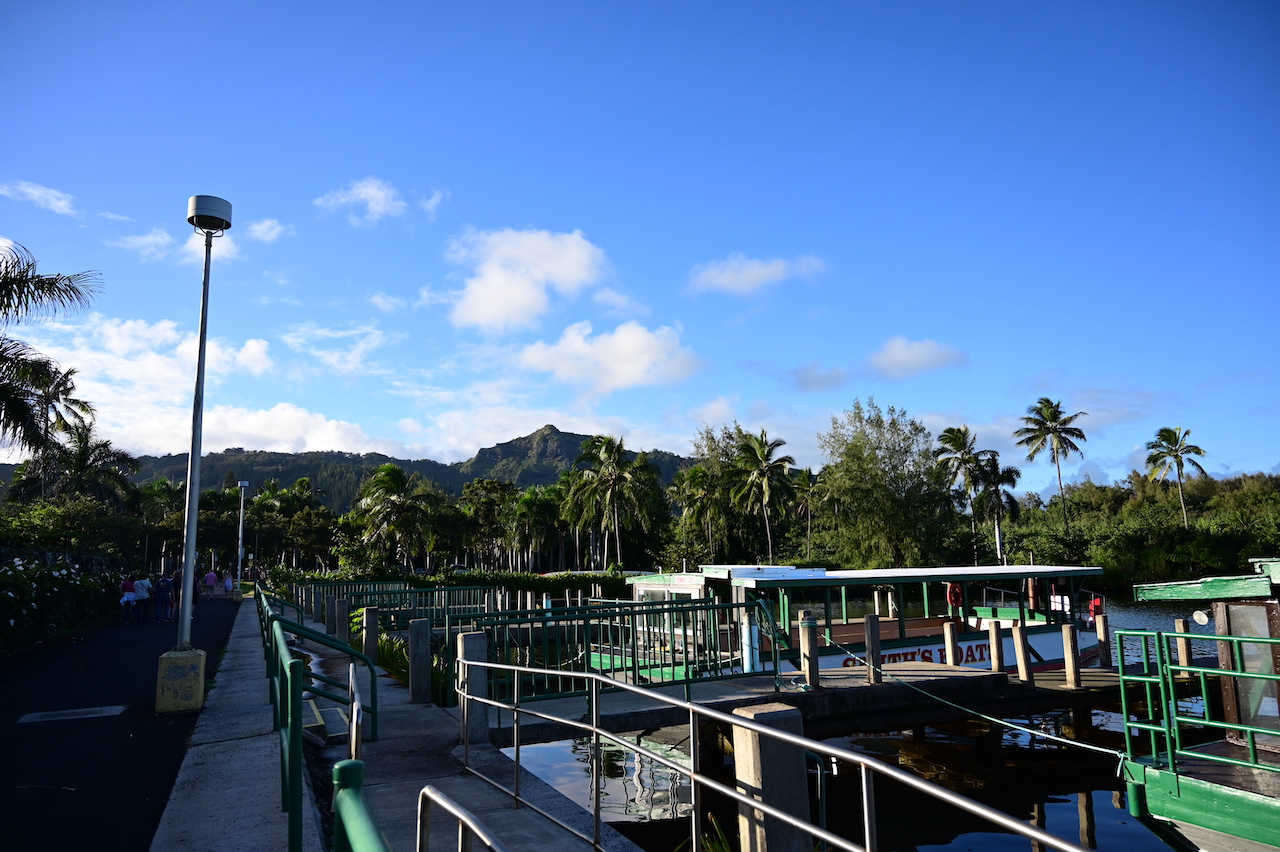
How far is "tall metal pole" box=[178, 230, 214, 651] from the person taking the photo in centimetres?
1037

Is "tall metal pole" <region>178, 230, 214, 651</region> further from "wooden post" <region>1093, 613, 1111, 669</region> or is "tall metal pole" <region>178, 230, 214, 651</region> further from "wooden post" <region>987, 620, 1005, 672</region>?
"wooden post" <region>1093, 613, 1111, 669</region>

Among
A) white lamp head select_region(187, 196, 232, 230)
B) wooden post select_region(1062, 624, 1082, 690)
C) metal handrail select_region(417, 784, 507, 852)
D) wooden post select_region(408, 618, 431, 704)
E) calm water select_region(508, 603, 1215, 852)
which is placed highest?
white lamp head select_region(187, 196, 232, 230)

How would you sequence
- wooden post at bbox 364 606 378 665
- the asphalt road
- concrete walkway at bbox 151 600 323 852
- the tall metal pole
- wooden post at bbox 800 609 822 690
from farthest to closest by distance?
wooden post at bbox 364 606 378 665 → wooden post at bbox 800 609 822 690 → the tall metal pole → the asphalt road → concrete walkway at bbox 151 600 323 852

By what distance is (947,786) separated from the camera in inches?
519

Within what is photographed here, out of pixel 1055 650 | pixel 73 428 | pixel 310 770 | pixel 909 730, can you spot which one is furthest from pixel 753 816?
pixel 73 428

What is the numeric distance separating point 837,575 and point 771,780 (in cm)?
1256

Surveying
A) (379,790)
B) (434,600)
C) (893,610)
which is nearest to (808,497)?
(893,610)

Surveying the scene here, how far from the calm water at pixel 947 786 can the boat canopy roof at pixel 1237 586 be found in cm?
318

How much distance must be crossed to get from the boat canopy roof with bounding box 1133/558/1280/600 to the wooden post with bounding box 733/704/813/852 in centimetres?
623

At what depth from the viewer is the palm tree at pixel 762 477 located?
55.1 metres

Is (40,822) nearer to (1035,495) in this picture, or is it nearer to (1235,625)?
(1235,625)

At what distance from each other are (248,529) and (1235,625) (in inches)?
3254

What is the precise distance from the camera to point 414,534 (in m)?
49.5

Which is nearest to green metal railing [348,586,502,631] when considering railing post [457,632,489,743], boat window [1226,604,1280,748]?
railing post [457,632,489,743]
